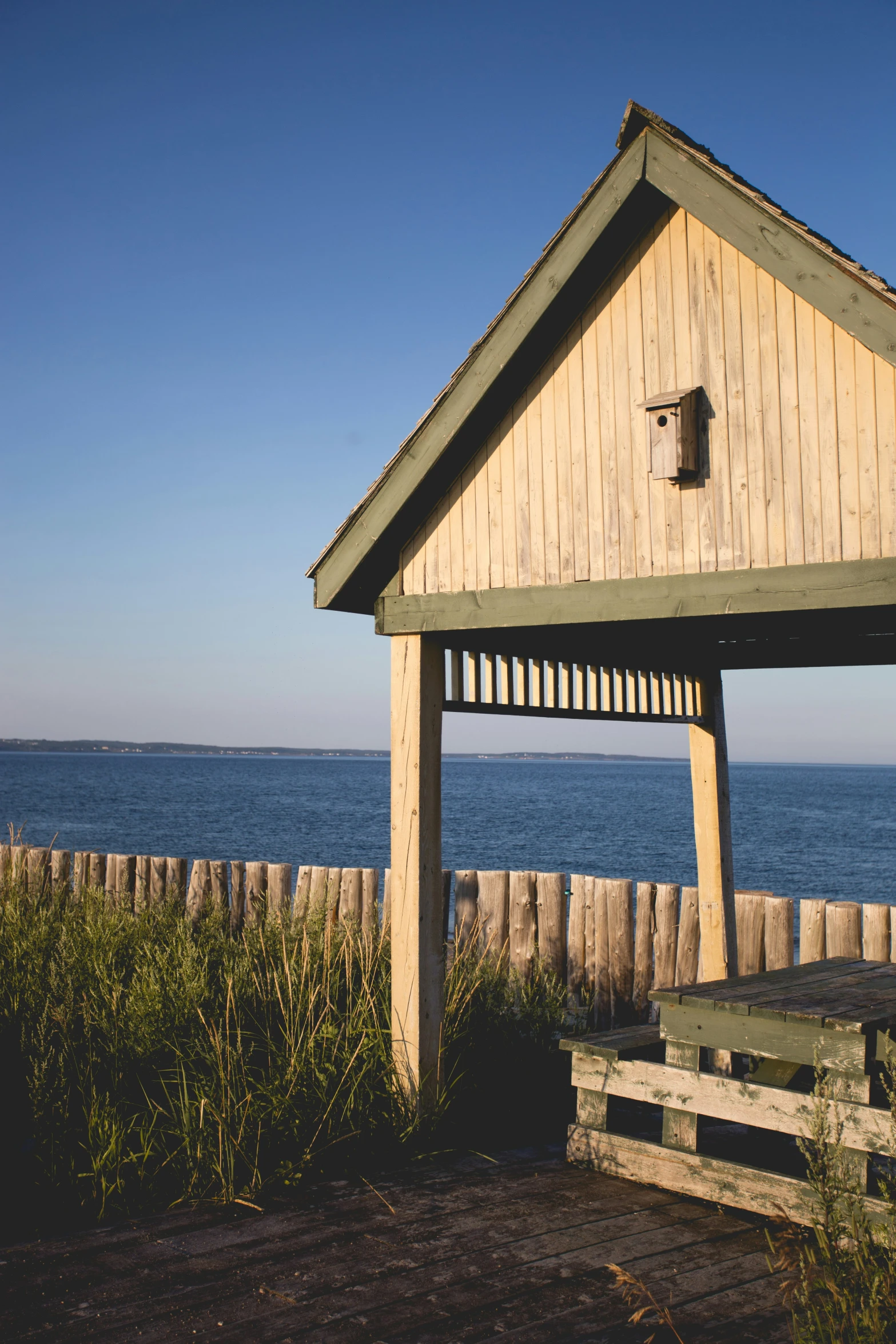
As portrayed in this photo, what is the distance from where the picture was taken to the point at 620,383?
5.00 metres

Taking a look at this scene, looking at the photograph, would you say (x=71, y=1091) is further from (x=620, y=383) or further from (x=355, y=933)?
(x=620, y=383)

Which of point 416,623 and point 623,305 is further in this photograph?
point 416,623

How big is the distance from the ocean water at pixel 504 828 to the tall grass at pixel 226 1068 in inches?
159

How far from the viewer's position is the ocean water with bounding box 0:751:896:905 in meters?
37.7

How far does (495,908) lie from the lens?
866cm

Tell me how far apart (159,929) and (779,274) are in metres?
6.34

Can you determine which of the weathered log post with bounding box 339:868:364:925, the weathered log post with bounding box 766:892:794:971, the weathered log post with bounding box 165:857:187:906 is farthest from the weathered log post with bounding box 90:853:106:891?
the weathered log post with bounding box 766:892:794:971

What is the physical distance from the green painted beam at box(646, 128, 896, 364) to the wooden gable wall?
0.40 feet

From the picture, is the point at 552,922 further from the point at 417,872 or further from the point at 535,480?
the point at 535,480

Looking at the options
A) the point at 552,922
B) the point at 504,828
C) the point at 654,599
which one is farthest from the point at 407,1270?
the point at 504,828

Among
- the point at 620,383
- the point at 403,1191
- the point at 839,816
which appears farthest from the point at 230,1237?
the point at 839,816

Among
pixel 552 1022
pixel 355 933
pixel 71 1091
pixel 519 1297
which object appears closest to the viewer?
pixel 519 1297

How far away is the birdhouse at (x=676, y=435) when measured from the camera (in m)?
4.66

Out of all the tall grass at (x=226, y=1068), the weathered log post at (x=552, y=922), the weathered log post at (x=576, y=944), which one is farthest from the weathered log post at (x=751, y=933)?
the tall grass at (x=226, y=1068)
